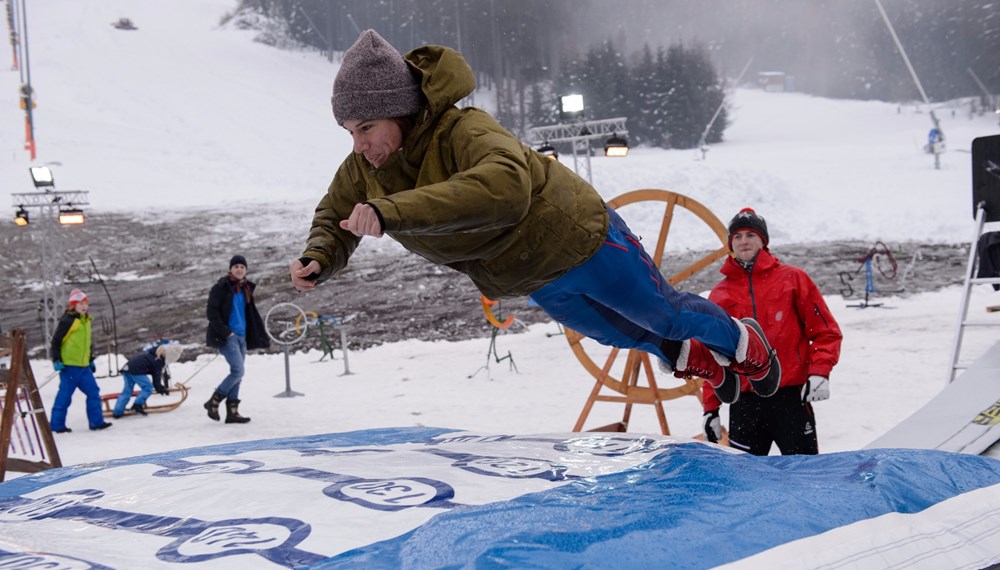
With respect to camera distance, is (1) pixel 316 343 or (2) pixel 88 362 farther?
(1) pixel 316 343

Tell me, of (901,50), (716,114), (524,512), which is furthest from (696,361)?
(901,50)

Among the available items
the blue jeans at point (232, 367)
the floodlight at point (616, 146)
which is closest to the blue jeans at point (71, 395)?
the blue jeans at point (232, 367)

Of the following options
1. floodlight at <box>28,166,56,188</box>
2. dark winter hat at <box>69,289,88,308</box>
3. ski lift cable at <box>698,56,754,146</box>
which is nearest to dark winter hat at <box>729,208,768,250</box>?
dark winter hat at <box>69,289,88,308</box>

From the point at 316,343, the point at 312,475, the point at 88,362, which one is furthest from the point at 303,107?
the point at 312,475

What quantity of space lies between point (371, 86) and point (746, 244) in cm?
182

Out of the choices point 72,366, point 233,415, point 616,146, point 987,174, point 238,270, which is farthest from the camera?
point 616,146

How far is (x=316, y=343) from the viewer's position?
11.5 metres

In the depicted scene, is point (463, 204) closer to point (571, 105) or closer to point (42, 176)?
point (571, 105)

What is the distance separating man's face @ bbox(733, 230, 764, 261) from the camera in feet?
10.5

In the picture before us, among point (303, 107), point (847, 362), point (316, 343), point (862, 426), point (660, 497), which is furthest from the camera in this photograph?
point (303, 107)

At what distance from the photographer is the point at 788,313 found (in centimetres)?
317

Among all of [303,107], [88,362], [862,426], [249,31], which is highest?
[249,31]

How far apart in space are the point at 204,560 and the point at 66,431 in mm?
6290

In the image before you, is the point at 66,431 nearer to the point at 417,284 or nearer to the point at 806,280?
the point at 806,280
